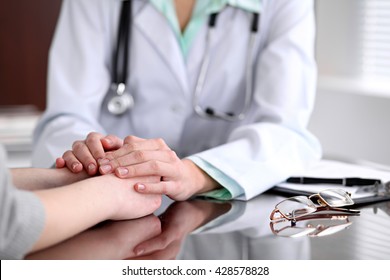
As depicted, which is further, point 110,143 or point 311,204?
point 110,143

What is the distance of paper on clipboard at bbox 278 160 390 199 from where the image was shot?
119cm

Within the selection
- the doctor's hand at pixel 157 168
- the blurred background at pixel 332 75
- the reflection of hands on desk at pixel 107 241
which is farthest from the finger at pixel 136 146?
the blurred background at pixel 332 75

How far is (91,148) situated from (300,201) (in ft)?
1.12

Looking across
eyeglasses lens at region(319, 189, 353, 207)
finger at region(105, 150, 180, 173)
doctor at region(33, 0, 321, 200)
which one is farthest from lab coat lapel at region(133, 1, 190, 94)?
eyeglasses lens at region(319, 189, 353, 207)

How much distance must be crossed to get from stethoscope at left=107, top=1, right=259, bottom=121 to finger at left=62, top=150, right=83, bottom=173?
1.49 feet

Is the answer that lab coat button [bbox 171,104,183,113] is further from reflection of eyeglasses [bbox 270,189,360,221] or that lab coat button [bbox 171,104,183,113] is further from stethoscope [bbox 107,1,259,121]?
reflection of eyeglasses [bbox 270,189,360,221]

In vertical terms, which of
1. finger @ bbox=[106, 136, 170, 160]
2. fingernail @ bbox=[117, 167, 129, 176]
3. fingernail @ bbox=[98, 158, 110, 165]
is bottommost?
fingernail @ bbox=[98, 158, 110, 165]

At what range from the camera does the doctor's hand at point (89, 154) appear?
3.59 ft

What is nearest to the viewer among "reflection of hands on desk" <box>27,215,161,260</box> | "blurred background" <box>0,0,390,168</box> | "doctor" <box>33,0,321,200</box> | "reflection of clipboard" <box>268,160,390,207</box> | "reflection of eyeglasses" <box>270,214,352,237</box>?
"reflection of hands on desk" <box>27,215,161,260</box>

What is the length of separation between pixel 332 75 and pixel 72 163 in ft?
6.73

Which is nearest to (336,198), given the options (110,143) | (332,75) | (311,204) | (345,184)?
(311,204)

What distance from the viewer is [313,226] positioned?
1.01m

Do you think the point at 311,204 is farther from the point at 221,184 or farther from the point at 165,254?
the point at 165,254
